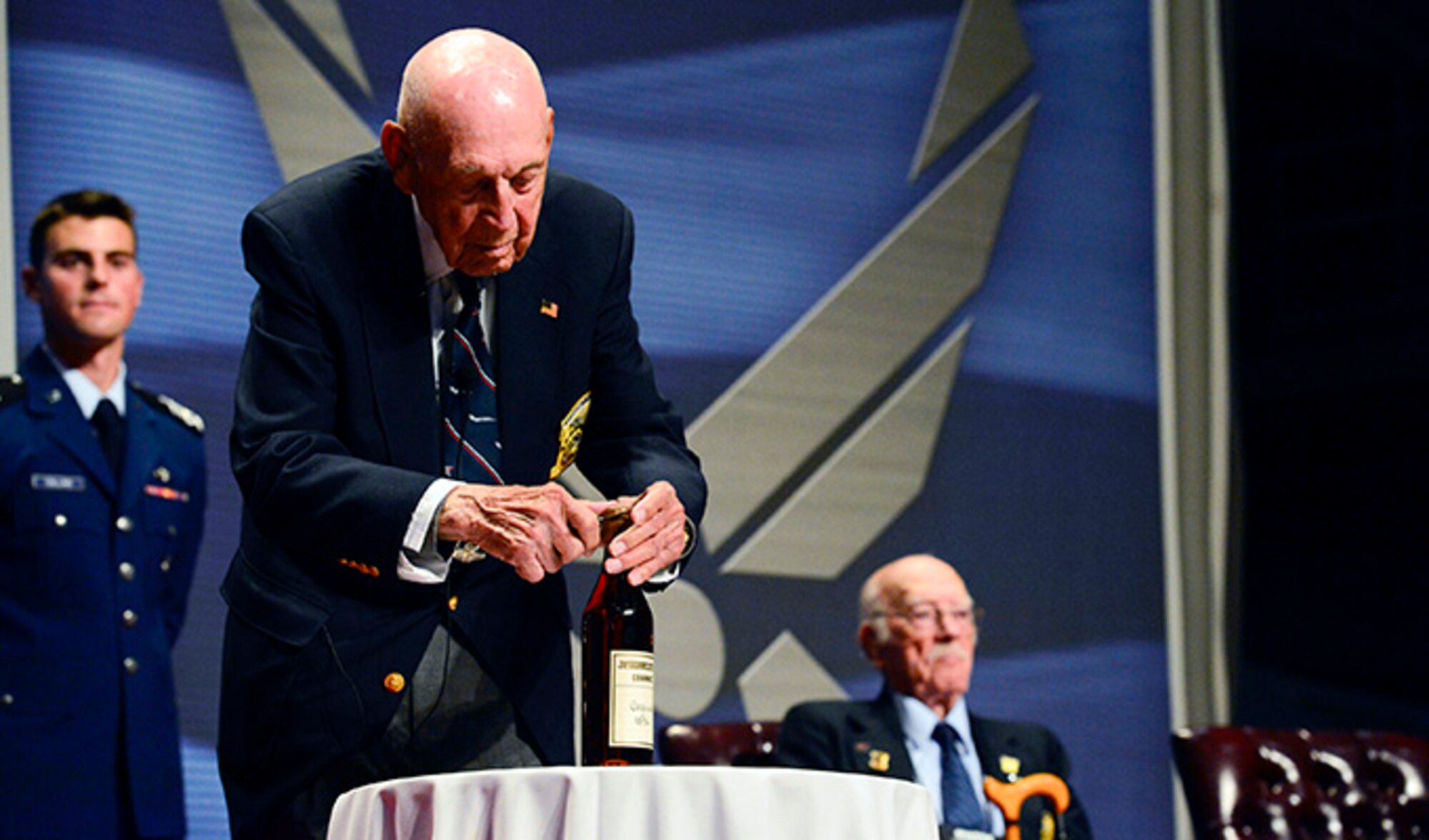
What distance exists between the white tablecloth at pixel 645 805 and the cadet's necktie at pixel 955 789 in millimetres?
2137

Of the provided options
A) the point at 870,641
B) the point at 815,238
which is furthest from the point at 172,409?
the point at 815,238

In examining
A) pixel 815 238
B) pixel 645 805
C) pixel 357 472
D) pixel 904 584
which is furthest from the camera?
pixel 815 238

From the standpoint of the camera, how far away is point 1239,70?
5.02m

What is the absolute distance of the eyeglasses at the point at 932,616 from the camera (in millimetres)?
3898

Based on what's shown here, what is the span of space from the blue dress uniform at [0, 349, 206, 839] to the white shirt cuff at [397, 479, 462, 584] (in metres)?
1.82

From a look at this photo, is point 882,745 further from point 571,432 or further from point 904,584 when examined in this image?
point 571,432

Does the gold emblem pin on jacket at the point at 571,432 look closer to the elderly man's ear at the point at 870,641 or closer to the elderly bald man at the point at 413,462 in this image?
the elderly bald man at the point at 413,462

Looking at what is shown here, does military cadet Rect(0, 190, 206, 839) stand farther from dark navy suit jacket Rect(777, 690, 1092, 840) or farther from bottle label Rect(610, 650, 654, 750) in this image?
bottle label Rect(610, 650, 654, 750)

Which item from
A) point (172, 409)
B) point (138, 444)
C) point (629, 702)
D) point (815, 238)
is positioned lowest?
point (629, 702)

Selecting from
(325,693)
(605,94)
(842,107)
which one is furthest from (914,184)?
(325,693)

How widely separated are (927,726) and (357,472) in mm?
2172

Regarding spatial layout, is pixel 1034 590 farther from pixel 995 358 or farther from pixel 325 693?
pixel 325 693

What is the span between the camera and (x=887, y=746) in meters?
3.67

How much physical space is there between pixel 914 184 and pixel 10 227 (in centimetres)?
217
